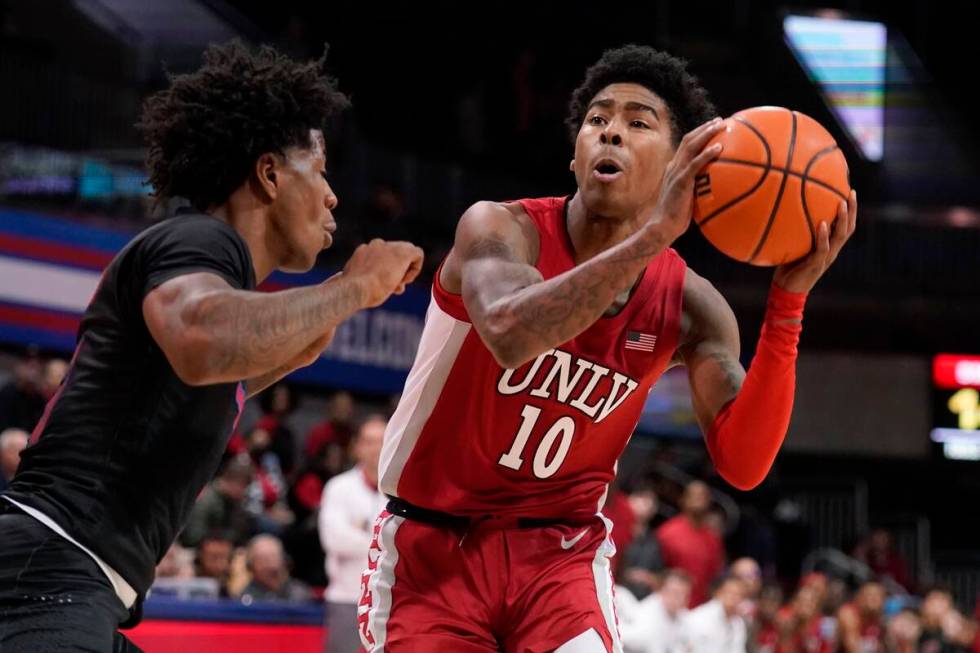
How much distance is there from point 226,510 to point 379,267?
7600 millimetres

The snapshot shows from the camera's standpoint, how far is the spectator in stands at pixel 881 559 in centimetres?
1981

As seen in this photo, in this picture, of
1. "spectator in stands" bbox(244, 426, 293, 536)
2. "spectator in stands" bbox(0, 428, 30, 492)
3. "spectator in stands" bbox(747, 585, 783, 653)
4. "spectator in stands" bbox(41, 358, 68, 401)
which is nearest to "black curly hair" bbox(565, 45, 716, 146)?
"spectator in stands" bbox(0, 428, 30, 492)

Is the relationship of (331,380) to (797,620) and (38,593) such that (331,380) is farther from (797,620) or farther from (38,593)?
(38,593)

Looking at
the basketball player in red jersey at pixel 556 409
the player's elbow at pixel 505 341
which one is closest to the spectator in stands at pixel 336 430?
the basketball player in red jersey at pixel 556 409

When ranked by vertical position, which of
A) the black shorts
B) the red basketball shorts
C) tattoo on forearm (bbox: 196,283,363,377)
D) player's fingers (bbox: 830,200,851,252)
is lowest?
the red basketball shorts

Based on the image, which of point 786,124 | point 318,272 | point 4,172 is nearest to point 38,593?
point 786,124

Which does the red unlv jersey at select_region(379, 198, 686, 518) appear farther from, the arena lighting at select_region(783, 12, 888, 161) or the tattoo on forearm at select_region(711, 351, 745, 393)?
the arena lighting at select_region(783, 12, 888, 161)

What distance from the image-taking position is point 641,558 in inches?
516

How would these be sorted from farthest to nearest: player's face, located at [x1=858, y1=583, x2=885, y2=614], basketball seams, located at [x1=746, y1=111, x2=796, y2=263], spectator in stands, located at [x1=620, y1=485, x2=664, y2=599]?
player's face, located at [x1=858, y1=583, x2=885, y2=614] → spectator in stands, located at [x1=620, y1=485, x2=664, y2=599] → basketball seams, located at [x1=746, y1=111, x2=796, y2=263]

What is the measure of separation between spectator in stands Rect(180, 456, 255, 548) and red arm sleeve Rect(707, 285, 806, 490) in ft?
21.6

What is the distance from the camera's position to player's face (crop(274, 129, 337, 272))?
360 centimetres

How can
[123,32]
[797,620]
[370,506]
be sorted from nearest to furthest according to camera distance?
[370,506], [797,620], [123,32]

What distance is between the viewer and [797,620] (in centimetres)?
1463

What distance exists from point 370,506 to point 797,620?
725cm
